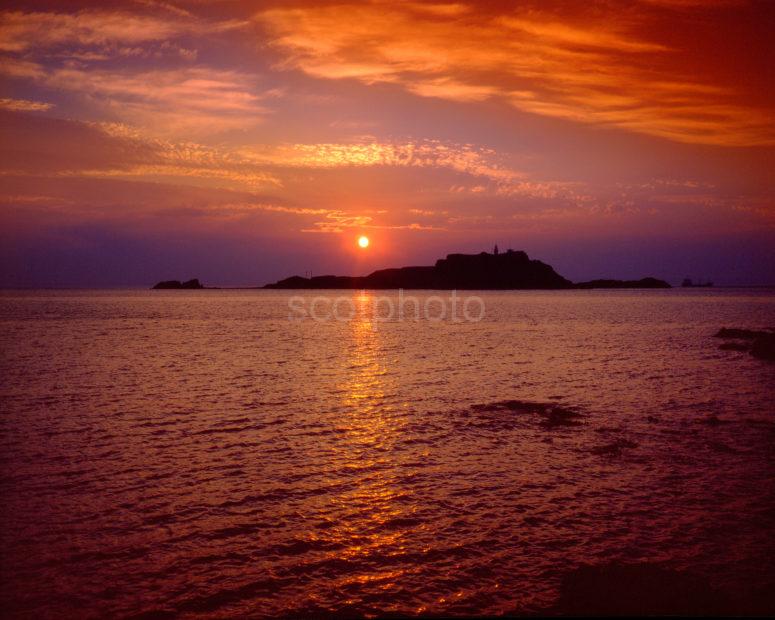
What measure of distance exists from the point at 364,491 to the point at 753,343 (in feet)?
200

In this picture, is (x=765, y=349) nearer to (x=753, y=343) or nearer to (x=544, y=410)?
(x=753, y=343)

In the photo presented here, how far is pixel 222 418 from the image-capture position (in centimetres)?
2891

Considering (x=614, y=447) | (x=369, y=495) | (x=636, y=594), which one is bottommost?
(x=614, y=447)

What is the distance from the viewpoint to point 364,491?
1814 centimetres

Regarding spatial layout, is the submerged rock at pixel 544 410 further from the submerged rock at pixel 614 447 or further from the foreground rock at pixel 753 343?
the foreground rock at pixel 753 343

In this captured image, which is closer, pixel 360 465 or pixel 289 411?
pixel 360 465

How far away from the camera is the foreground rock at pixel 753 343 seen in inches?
2149

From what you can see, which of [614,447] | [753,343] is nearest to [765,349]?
[753,343]

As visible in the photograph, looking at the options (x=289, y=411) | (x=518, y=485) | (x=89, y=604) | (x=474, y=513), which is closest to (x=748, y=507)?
(x=518, y=485)

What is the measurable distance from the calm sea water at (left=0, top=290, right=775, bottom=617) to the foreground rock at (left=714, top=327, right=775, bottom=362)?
16.8 meters

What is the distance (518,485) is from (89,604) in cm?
1335

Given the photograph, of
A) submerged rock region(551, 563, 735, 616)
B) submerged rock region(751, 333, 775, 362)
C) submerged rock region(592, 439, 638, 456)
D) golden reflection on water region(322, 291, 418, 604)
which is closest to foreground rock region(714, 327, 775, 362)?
submerged rock region(751, 333, 775, 362)

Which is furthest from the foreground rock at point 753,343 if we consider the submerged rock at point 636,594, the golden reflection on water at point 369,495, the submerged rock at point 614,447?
the submerged rock at point 636,594

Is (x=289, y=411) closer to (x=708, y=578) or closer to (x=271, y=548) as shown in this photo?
(x=271, y=548)
